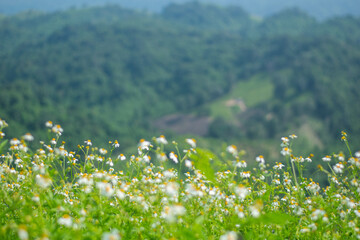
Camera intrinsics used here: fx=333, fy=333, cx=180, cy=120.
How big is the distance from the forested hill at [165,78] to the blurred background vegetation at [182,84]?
42 cm

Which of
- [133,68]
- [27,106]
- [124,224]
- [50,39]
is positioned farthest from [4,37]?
[124,224]

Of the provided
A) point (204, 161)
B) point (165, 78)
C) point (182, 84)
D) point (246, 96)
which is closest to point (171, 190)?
point (204, 161)

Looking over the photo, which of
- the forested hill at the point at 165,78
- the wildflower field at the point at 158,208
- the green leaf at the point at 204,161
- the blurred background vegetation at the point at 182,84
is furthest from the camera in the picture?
Result: the forested hill at the point at 165,78

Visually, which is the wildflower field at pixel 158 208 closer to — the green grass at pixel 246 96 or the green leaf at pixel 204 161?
the green leaf at pixel 204 161

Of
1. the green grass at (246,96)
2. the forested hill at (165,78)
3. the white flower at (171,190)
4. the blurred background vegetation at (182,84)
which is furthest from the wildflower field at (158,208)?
the green grass at (246,96)

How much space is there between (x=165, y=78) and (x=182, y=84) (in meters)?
9.87

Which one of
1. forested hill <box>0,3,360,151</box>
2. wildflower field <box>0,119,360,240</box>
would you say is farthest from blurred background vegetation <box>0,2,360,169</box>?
wildflower field <box>0,119,360,240</box>

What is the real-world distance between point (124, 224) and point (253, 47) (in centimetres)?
16005

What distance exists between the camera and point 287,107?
9700cm

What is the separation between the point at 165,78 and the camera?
14975 centimetres

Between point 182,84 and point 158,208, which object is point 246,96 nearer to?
point 182,84

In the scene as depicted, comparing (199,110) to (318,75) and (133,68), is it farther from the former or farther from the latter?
(133,68)

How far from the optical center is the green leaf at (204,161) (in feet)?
14.2

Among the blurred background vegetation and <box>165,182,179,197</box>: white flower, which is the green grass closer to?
the blurred background vegetation
